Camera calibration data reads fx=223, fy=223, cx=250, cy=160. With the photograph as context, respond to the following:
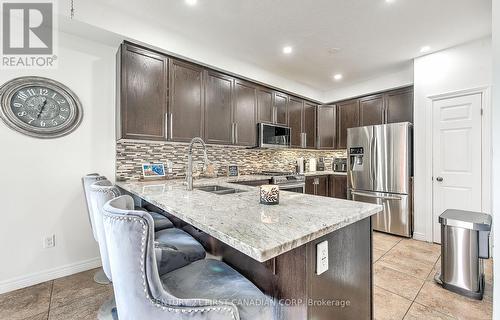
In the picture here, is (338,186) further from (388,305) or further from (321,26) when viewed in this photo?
(321,26)

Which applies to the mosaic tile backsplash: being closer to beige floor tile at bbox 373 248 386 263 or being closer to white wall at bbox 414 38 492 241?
white wall at bbox 414 38 492 241

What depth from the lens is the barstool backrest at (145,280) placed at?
69 centimetres

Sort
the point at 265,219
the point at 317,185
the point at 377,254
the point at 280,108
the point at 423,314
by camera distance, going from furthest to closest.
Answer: the point at 317,185 < the point at 280,108 < the point at 377,254 < the point at 423,314 < the point at 265,219

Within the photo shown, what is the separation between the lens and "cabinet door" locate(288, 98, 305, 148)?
14.1 ft

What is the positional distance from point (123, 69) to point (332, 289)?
9.02ft

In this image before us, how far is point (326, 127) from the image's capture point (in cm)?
484

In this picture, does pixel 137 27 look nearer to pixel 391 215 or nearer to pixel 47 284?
pixel 47 284

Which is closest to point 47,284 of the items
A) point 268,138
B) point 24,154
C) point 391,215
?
point 24,154

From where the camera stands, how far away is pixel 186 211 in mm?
1146

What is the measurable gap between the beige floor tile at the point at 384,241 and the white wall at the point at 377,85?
2.55 metres

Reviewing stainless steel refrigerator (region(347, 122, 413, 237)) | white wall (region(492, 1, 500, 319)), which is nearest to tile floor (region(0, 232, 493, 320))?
white wall (region(492, 1, 500, 319))

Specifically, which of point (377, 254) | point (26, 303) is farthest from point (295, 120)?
Result: point (26, 303)

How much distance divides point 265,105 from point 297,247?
3.25 metres

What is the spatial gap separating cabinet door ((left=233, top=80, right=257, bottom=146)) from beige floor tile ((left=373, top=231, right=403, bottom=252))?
234 centimetres
